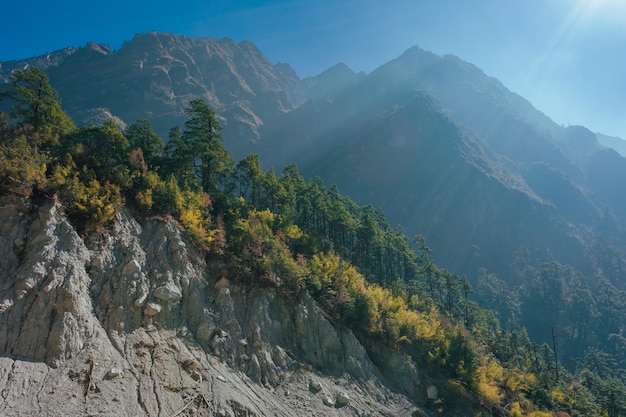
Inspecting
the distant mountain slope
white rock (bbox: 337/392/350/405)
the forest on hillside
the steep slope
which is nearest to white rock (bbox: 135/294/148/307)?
the forest on hillside

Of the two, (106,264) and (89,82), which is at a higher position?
(89,82)

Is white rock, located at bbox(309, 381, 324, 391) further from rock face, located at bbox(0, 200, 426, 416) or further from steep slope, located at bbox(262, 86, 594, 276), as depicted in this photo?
steep slope, located at bbox(262, 86, 594, 276)

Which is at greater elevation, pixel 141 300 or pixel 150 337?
pixel 141 300

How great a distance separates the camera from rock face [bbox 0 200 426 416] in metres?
15.0

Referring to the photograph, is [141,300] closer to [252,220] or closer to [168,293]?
[168,293]

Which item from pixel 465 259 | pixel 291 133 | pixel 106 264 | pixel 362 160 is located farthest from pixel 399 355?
pixel 291 133

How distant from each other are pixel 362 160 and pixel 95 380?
167390 mm

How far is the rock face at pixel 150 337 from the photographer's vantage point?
14984 mm

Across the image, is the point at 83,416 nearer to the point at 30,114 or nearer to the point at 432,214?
the point at 30,114

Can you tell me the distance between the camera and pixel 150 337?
725 inches

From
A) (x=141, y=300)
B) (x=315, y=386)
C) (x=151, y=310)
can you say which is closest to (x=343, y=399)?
(x=315, y=386)

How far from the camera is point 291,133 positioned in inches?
7854

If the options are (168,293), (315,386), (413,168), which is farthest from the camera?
(413,168)

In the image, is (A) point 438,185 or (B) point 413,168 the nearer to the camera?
(A) point 438,185
